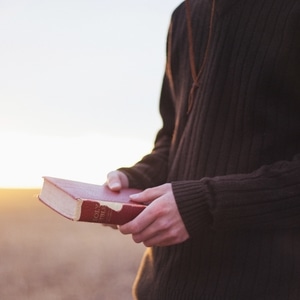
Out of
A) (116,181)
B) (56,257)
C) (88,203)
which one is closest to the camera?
(88,203)

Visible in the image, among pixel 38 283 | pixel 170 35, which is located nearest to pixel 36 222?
pixel 38 283

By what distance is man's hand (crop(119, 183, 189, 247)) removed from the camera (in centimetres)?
132

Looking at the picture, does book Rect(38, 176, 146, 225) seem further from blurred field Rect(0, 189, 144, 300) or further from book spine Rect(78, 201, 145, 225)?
blurred field Rect(0, 189, 144, 300)

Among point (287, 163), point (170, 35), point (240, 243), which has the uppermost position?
point (170, 35)

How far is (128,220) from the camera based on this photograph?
1331mm

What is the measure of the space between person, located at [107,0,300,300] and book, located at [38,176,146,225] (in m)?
0.02

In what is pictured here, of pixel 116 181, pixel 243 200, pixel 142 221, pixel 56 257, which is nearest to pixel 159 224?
pixel 142 221

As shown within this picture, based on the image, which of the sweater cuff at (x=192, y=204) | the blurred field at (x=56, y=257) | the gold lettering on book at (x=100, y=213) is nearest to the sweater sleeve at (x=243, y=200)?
the sweater cuff at (x=192, y=204)

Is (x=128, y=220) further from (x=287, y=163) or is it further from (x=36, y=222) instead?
(x=36, y=222)

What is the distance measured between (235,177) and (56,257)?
431 cm

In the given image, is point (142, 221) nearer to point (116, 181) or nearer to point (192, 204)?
point (192, 204)

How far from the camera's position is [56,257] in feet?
18.3

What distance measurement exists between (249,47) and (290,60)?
8 centimetres

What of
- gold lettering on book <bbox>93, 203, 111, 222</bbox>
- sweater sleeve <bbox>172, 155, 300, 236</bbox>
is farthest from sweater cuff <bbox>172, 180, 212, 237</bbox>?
gold lettering on book <bbox>93, 203, 111, 222</bbox>
